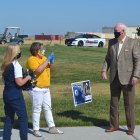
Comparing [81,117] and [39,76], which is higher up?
[39,76]

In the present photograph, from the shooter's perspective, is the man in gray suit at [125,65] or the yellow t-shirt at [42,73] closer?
the yellow t-shirt at [42,73]

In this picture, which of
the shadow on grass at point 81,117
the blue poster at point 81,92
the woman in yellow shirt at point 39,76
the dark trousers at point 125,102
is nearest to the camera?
the woman in yellow shirt at point 39,76

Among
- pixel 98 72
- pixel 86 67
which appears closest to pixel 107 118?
pixel 98 72

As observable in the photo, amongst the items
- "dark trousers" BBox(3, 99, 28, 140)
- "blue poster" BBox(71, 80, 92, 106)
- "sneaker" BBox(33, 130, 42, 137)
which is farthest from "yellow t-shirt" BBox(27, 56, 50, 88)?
"blue poster" BBox(71, 80, 92, 106)

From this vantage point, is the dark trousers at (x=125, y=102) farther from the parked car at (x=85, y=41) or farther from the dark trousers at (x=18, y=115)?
the parked car at (x=85, y=41)

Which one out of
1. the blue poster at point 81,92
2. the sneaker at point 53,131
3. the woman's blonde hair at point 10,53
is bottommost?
the sneaker at point 53,131

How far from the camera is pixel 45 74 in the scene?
7.86 meters

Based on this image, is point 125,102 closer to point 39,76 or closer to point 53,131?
point 53,131

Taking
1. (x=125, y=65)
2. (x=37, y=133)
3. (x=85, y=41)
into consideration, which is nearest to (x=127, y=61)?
(x=125, y=65)

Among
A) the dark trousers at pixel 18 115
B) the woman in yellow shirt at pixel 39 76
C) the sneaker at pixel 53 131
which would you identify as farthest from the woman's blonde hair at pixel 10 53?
the sneaker at pixel 53 131

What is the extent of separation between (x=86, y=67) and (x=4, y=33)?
37212 mm

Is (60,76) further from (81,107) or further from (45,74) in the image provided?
(45,74)

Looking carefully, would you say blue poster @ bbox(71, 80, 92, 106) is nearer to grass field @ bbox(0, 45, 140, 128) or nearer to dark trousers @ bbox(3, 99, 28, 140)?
grass field @ bbox(0, 45, 140, 128)

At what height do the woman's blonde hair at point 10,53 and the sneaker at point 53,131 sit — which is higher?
the woman's blonde hair at point 10,53
